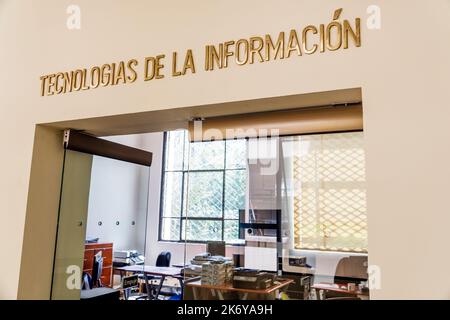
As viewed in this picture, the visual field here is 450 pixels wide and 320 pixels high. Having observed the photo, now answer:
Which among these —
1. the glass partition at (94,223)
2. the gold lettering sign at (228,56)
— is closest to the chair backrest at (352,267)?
the gold lettering sign at (228,56)

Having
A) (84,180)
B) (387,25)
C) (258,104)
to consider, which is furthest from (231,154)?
(84,180)

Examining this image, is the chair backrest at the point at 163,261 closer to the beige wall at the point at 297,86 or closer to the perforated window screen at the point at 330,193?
the beige wall at the point at 297,86

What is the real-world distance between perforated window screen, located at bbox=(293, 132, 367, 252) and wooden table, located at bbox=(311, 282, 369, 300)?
0.17 metres

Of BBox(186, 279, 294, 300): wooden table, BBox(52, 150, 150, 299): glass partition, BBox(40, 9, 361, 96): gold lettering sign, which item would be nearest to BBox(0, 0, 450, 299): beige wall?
BBox(40, 9, 361, 96): gold lettering sign

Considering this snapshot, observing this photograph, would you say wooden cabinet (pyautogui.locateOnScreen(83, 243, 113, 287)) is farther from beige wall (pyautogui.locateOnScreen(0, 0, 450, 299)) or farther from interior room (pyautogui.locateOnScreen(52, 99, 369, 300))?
beige wall (pyautogui.locateOnScreen(0, 0, 450, 299))

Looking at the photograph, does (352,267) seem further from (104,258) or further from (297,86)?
(104,258)

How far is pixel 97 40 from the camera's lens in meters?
2.29

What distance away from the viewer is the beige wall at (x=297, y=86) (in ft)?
4.67

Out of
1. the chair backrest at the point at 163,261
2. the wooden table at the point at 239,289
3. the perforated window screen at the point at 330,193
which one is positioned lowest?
the chair backrest at the point at 163,261

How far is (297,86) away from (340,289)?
3.23ft

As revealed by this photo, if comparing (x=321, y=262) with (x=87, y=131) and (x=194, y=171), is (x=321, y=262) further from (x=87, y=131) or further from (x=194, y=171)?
(x=87, y=131)

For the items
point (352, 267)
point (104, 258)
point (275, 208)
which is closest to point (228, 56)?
point (275, 208)

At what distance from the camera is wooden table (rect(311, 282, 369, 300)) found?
163 cm

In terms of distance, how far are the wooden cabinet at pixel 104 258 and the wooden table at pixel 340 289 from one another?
1.82 meters
